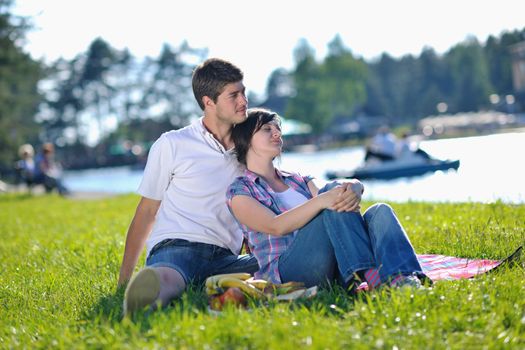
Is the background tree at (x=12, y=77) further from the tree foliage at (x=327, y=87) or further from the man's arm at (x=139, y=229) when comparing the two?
the tree foliage at (x=327, y=87)

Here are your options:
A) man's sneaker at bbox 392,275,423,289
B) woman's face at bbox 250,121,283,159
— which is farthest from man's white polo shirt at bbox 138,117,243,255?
man's sneaker at bbox 392,275,423,289

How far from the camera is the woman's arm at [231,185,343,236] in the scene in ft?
11.7

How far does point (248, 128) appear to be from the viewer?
4031mm

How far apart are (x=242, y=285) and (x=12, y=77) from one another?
29793 millimetres

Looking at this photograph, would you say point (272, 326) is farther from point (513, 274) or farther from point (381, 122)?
point (381, 122)

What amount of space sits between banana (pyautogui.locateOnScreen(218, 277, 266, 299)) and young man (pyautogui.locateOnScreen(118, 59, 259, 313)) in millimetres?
517

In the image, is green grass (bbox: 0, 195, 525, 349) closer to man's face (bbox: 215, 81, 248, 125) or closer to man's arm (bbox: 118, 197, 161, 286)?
man's arm (bbox: 118, 197, 161, 286)

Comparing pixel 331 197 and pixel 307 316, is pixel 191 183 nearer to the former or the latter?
pixel 331 197

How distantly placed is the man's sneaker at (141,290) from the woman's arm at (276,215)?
60cm

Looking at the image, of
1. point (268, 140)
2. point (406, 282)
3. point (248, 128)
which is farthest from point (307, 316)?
point (248, 128)

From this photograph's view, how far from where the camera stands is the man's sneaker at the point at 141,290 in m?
3.36

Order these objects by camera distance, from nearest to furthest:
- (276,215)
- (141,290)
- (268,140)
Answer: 1. (141,290)
2. (276,215)
3. (268,140)

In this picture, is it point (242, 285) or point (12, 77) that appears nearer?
point (242, 285)

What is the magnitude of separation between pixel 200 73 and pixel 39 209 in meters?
11.4
